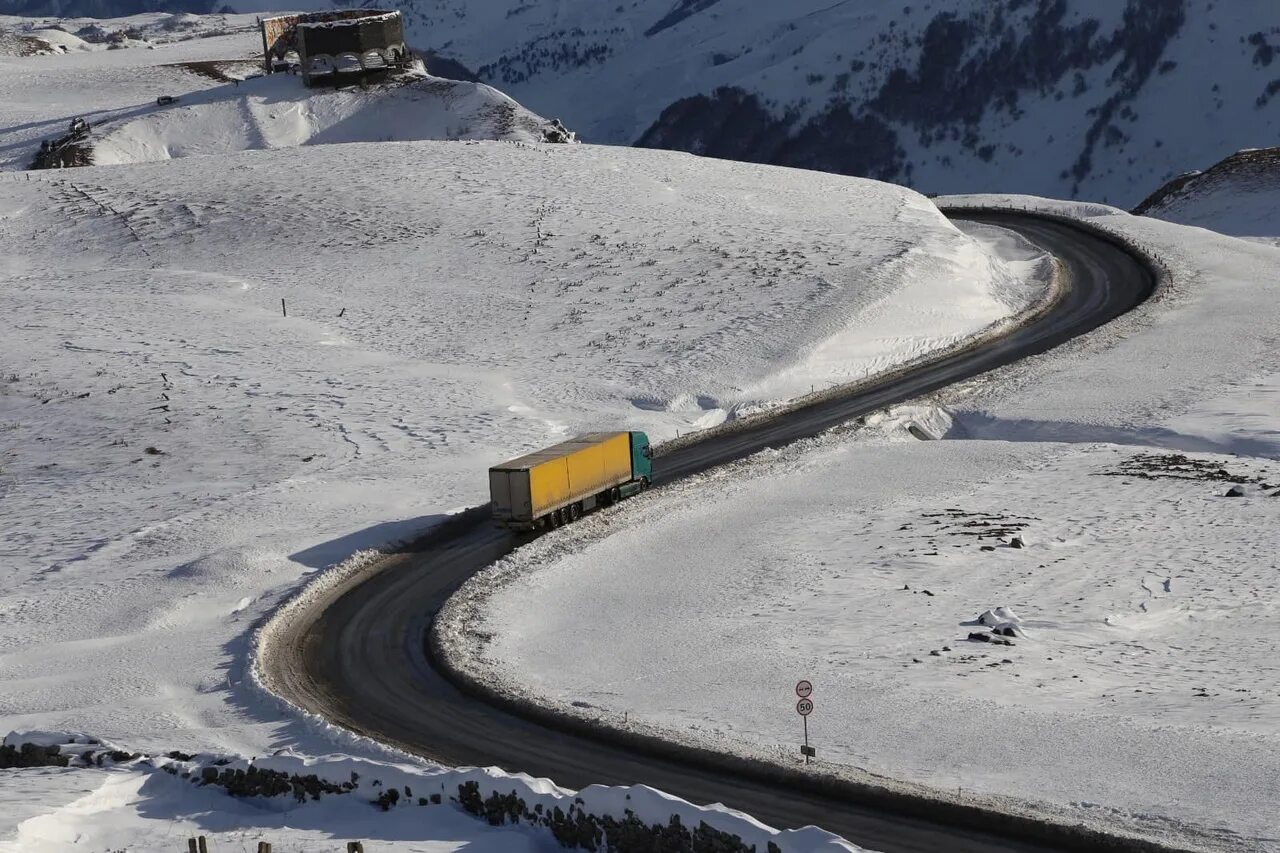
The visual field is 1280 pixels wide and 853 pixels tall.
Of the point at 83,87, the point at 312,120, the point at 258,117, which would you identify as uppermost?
the point at 83,87

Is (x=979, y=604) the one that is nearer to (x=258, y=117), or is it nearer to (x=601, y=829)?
(x=601, y=829)

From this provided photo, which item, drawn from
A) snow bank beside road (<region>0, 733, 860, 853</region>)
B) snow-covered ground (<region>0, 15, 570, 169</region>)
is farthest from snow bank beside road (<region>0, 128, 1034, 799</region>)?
snow-covered ground (<region>0, 15, 570, 169</region>)

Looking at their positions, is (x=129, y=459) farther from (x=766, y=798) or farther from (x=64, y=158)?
(x=64, y=158)

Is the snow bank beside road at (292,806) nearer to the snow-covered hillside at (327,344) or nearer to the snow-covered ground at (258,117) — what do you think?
the snow-covered hillside at (327,344)

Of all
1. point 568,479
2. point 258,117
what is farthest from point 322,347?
point 258,117

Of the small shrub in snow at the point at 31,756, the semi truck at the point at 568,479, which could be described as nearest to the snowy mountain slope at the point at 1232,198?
the semi truck at the point at 568,479

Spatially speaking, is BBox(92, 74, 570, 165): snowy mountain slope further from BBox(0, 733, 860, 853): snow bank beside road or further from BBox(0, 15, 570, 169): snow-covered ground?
BBox(0, 733, 860, 853): snow bank beside road

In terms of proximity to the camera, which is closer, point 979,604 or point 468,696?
point 468,696
